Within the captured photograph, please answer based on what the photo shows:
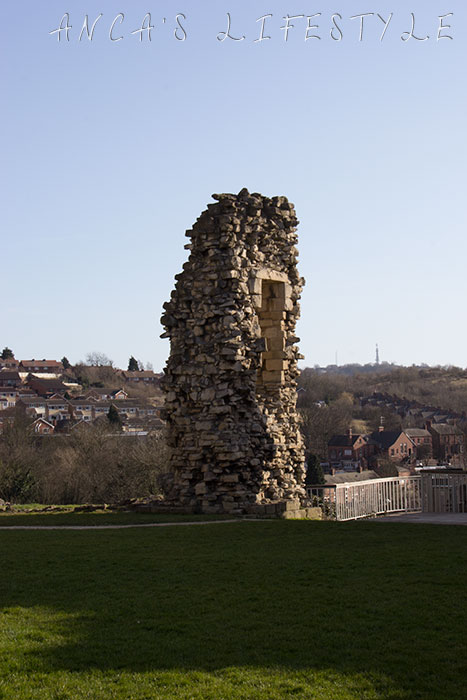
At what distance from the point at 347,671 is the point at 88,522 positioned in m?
10.4

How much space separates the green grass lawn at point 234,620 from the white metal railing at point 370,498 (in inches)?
233

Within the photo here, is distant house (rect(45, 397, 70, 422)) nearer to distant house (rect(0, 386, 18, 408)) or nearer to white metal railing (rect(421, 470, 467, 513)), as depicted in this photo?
distant house (rect(0, 386, 18, 408))

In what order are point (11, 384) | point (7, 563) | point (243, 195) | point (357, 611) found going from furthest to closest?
point (11, 384)
point (243, 195)
point (7, 563)
point (357, 611)

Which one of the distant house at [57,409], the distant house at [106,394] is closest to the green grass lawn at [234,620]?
the distant house at [57,409]

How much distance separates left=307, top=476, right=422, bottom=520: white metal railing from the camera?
18812 millimetres

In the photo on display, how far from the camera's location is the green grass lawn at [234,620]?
6.70 meters

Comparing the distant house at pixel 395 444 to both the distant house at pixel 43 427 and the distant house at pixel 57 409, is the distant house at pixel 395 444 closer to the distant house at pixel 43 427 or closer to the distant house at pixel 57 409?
the distant house at pixel 43 427

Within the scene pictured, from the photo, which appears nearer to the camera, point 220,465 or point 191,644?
point 191,644

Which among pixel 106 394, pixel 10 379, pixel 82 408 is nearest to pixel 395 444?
pixel 82 408

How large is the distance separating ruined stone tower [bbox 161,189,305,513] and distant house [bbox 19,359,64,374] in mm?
129428

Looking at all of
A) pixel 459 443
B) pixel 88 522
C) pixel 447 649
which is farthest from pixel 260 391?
pixel 459 443

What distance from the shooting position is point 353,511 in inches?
749

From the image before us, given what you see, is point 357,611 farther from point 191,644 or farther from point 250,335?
point 250,335

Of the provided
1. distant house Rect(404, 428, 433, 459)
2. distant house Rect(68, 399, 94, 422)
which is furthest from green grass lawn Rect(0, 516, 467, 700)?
distant house Rect(68, 399, 94, 422)
